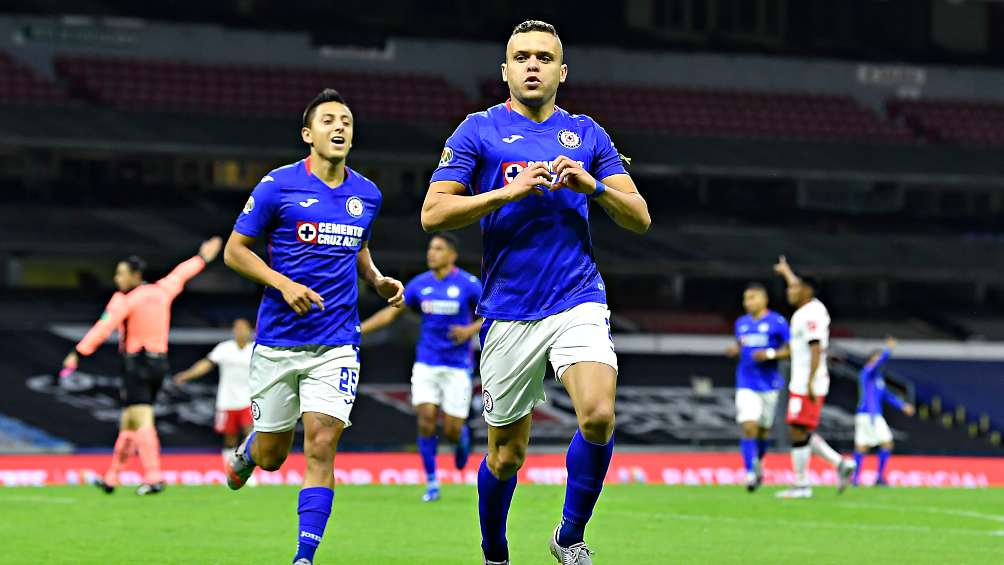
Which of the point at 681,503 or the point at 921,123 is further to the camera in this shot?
the point at 921,123

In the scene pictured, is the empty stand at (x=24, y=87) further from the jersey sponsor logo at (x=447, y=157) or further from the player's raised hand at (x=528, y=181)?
the player's raised hand at (x=528, y=181)

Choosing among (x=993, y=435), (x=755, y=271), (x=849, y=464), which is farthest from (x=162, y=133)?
(x=849, y=464)

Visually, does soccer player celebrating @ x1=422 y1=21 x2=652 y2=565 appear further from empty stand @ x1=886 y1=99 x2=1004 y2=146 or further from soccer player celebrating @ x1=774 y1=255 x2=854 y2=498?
empty stand @ x1=886 y1=99 x2=1004 y2=146

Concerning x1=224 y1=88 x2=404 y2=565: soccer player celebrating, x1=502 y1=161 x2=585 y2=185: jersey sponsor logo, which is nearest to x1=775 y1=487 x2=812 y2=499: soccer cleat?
x1=224 y1=88 x2=404 y2=565: soccer player celebrating

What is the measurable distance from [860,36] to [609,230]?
12.0 m

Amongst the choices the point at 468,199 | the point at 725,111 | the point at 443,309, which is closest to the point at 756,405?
the point at 443,309

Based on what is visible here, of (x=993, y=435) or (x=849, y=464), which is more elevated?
(x=849, y=464)

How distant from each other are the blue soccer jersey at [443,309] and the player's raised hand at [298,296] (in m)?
7.45

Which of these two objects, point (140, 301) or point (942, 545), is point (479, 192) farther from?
point (140, 301)

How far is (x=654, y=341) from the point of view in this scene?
33.2m

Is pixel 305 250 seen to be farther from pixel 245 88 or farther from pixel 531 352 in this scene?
pixel 245 88

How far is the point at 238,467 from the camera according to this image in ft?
33.0

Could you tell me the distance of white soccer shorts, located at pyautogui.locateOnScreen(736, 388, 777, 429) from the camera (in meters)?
18.6

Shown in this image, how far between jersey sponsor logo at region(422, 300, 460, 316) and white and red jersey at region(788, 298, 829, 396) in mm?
4102
